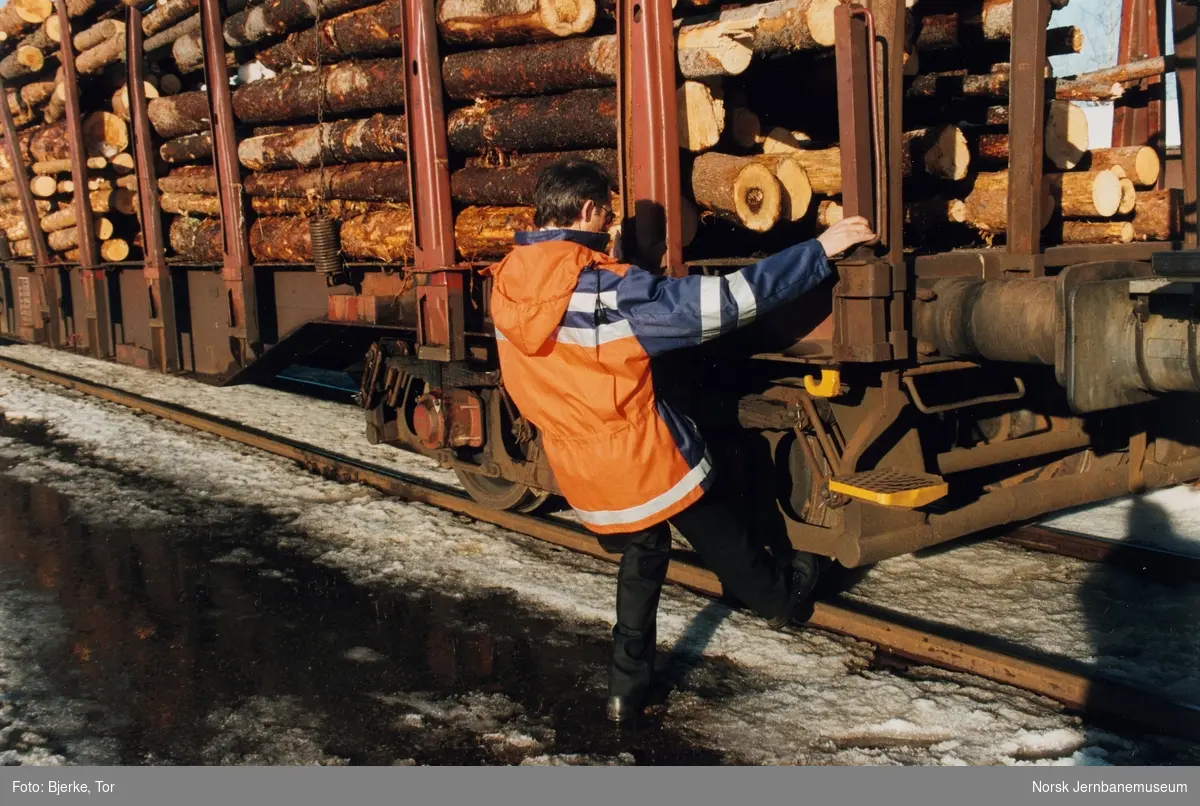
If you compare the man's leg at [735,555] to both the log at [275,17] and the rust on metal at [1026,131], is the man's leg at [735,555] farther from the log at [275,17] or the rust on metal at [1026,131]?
the log at [275,17]

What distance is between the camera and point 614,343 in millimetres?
3361

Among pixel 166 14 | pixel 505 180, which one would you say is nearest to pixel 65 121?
pixel 166 14

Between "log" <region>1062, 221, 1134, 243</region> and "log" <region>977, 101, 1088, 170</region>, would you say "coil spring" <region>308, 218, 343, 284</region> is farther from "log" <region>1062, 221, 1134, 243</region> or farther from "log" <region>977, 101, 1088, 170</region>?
"log" <region>1062, 221, 1134, 243</region>

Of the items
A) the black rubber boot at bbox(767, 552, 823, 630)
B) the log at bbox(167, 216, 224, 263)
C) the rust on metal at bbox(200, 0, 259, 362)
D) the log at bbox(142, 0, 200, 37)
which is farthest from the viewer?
the log at bbox(142, 0, 200, 37)

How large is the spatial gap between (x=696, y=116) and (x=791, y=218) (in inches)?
22.6

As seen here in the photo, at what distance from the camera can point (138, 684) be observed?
400 centimetres

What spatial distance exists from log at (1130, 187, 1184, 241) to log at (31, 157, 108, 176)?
9383 mm

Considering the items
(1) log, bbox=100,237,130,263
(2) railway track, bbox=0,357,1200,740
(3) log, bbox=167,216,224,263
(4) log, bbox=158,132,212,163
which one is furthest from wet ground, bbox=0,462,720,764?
(1) log, bbox=100,237,130,263

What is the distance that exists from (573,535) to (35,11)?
9873 mm

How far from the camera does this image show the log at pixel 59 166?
420 inches

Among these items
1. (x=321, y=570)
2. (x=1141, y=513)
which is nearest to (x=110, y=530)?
(x=321, y=570)

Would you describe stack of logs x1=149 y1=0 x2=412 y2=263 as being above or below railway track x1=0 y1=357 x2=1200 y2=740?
above

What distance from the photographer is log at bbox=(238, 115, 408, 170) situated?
630 cm

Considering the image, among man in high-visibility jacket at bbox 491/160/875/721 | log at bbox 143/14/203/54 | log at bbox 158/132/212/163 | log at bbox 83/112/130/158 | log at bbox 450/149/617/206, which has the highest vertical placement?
log at bbox 143/14/203/54
